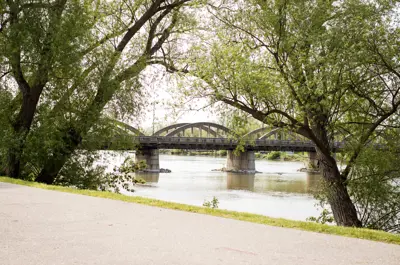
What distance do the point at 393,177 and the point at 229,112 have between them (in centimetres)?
467

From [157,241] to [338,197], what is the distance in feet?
29.2

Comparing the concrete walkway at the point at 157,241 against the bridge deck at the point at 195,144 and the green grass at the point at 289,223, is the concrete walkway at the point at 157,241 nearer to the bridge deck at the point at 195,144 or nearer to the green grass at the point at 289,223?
the green grass at the point at 289,223

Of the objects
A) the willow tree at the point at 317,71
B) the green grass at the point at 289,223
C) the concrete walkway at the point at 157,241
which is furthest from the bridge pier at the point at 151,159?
the concrete walkway at the point at 157,241

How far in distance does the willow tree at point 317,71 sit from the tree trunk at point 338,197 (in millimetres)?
26

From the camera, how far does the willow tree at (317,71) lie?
11609 mm

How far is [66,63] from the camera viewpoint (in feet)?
50.2

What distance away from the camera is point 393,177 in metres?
13.1

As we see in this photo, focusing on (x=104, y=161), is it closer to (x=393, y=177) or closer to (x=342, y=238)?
(x=393, y=177)

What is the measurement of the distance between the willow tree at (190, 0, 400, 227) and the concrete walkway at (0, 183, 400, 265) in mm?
5325

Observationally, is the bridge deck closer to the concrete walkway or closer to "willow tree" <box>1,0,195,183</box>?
"willow tree" <box>1,0,195,183</box>

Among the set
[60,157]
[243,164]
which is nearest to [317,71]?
[60,157]

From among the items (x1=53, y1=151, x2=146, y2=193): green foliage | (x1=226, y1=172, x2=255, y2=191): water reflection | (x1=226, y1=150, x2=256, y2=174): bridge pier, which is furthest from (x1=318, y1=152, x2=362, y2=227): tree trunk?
(x1=226, y1=150, x2=256, y2=174): bridge pier

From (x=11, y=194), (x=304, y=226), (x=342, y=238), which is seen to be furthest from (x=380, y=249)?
(x=11, y=194)

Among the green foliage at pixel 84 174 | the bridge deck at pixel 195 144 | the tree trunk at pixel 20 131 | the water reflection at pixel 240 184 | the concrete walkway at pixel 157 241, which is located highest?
the bridge deck at pixel 195 144
